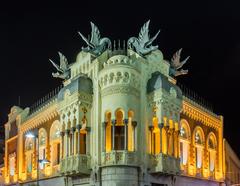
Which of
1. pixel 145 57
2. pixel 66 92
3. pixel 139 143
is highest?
pixel 145 57

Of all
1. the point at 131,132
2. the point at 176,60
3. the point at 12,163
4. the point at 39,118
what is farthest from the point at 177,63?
the point at 12,163

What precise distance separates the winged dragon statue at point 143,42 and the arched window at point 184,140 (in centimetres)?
699

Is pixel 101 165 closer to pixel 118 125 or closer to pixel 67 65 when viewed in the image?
pixel 118 125

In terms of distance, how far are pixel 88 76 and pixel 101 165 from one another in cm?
690

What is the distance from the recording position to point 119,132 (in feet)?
115

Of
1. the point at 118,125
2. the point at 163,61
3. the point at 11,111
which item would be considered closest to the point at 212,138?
the point at 163,61

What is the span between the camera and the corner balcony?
3400 centimetres

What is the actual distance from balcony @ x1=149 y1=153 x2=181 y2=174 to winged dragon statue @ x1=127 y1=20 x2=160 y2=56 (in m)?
7.65

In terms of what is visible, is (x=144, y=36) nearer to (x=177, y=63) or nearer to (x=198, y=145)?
(x=177, y=63)

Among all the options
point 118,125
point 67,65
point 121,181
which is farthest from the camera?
point 67,65

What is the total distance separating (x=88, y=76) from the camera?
36.6m

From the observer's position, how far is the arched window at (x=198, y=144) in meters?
42.0

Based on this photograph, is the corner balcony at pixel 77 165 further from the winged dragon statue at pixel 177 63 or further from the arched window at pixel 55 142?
the winged dragon statue at pixel 177 63

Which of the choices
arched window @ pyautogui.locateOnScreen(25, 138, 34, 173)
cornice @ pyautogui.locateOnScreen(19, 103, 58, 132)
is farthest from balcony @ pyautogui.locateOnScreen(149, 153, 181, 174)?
arched window @ pyautogui.locateOnScreen(25, 138, 34, 173)
